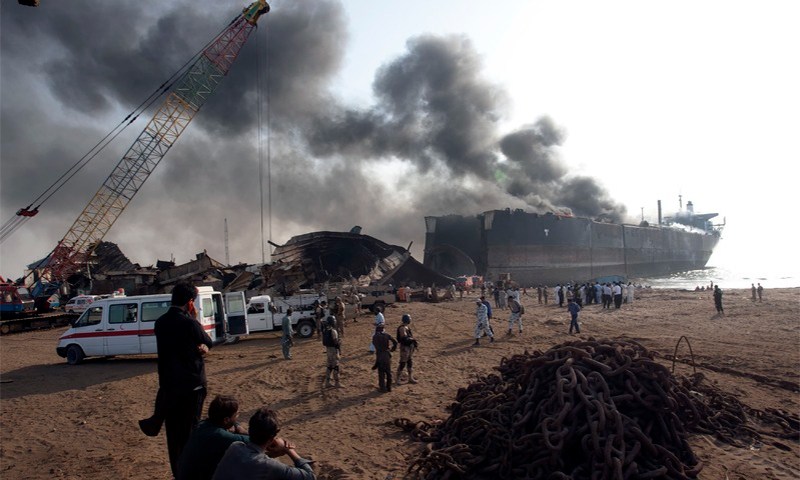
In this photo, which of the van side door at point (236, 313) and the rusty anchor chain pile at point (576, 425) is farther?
the van side door at point (236, 313)

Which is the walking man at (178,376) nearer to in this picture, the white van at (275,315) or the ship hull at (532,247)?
the white van at (275,315)

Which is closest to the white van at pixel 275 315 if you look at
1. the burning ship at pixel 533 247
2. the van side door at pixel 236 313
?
the van side door at pixel 236 313

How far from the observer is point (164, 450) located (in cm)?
693

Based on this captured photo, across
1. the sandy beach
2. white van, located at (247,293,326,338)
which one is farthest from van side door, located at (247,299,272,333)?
the sandy beach

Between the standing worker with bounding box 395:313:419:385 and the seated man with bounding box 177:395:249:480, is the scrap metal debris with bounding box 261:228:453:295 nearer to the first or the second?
the standing worker with bounding box 395:313:419:385

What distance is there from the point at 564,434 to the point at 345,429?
3.77 metres

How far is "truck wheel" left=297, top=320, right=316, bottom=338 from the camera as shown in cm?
1855

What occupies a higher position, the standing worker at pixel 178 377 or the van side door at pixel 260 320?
the standing worker at pixel 178 377

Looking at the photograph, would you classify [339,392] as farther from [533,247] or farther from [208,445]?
[533,247]

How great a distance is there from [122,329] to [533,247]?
4728cm

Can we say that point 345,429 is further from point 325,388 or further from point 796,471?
point 796,471

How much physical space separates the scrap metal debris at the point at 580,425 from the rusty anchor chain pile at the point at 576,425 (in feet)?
0.04

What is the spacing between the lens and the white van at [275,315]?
61.4ft

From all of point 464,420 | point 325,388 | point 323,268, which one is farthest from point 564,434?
point 323,268
